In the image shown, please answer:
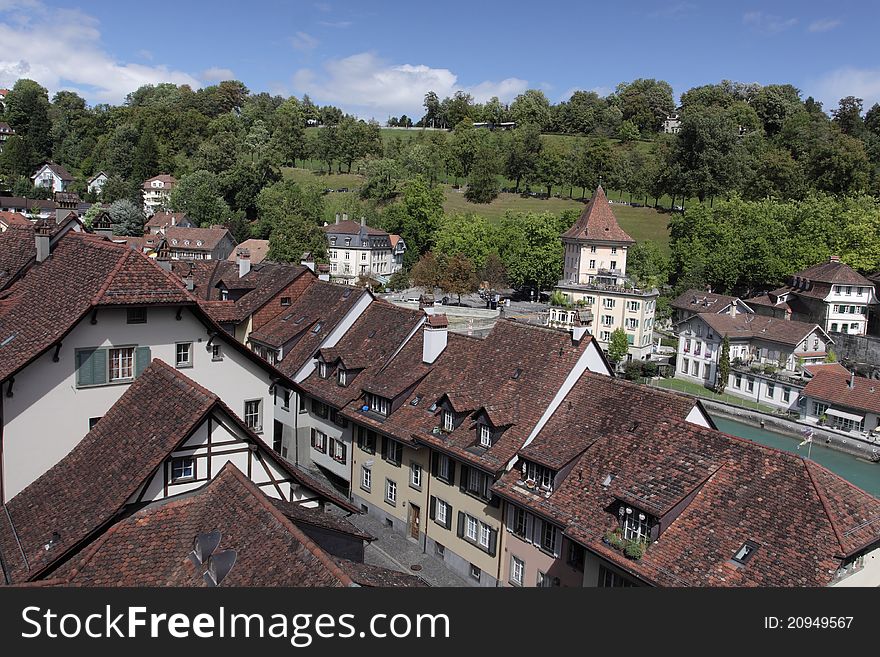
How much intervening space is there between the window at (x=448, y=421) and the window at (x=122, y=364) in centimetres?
1322

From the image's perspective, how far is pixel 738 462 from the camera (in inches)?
827

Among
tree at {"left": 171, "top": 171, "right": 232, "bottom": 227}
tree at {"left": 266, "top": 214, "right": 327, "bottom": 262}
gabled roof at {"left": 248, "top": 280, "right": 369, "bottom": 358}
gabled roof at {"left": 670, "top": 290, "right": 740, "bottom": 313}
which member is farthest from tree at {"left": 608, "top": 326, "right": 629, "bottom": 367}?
tree at {"left": 171, "top": 171, "right": 232, "bottom": 227}

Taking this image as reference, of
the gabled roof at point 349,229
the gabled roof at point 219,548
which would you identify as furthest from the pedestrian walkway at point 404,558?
the gabled roof at point 349,229

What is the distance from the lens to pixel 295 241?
10069 cm

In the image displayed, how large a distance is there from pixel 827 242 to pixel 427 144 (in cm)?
9819

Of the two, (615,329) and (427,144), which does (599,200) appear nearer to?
(615,329)

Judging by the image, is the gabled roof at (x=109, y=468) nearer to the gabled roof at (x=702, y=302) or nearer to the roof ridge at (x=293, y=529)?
the roof ridge at (x=293, y=529)

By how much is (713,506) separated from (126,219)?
117 metres

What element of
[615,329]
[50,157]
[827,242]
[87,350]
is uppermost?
[50,157]

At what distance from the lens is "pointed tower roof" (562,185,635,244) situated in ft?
285

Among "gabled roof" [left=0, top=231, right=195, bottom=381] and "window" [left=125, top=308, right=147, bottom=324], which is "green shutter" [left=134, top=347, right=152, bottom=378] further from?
"gabled roof" [left=0, top=231, right=195, bottom=381]

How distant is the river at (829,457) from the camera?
155 ft

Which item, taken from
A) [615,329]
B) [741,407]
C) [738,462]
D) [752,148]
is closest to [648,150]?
[752,148]

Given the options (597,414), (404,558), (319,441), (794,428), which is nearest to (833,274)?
(794,428)
